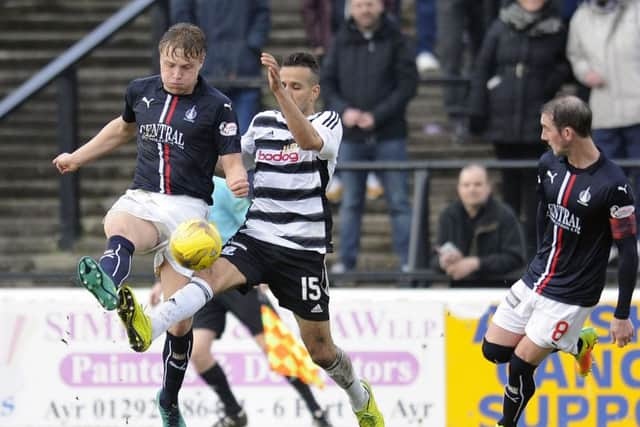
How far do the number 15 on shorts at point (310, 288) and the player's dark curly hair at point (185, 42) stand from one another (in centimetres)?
140

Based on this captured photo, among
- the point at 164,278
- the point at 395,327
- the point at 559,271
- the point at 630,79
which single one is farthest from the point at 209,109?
the point at 630,79

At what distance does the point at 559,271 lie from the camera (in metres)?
8.92

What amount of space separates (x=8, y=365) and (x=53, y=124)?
229 centimetres

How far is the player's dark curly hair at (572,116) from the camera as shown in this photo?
28.3ft

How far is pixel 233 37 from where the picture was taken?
1266 centimetres

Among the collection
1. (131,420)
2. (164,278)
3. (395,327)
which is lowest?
(131,420)

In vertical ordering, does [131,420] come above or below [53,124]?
below

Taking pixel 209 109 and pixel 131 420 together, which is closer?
pixel 209 109

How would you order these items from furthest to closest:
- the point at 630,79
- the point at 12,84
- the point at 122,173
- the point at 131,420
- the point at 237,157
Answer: the point at 12,84 < the point at 122,173 < the point at 630,79 < the point at 131,420 < the point at 237,157

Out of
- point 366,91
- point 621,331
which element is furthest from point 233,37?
point 621,331

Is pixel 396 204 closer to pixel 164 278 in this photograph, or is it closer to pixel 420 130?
pixel 420 130

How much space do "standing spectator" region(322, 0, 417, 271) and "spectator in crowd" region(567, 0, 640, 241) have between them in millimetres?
1384

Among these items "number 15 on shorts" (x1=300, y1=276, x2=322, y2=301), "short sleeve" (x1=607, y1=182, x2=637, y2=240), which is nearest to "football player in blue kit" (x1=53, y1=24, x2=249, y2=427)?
"number 15 on shorts" (x1=300, y1=276, x2=322, y2=301)

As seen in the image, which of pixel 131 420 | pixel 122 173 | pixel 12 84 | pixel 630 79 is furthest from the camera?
pixel 12 84
